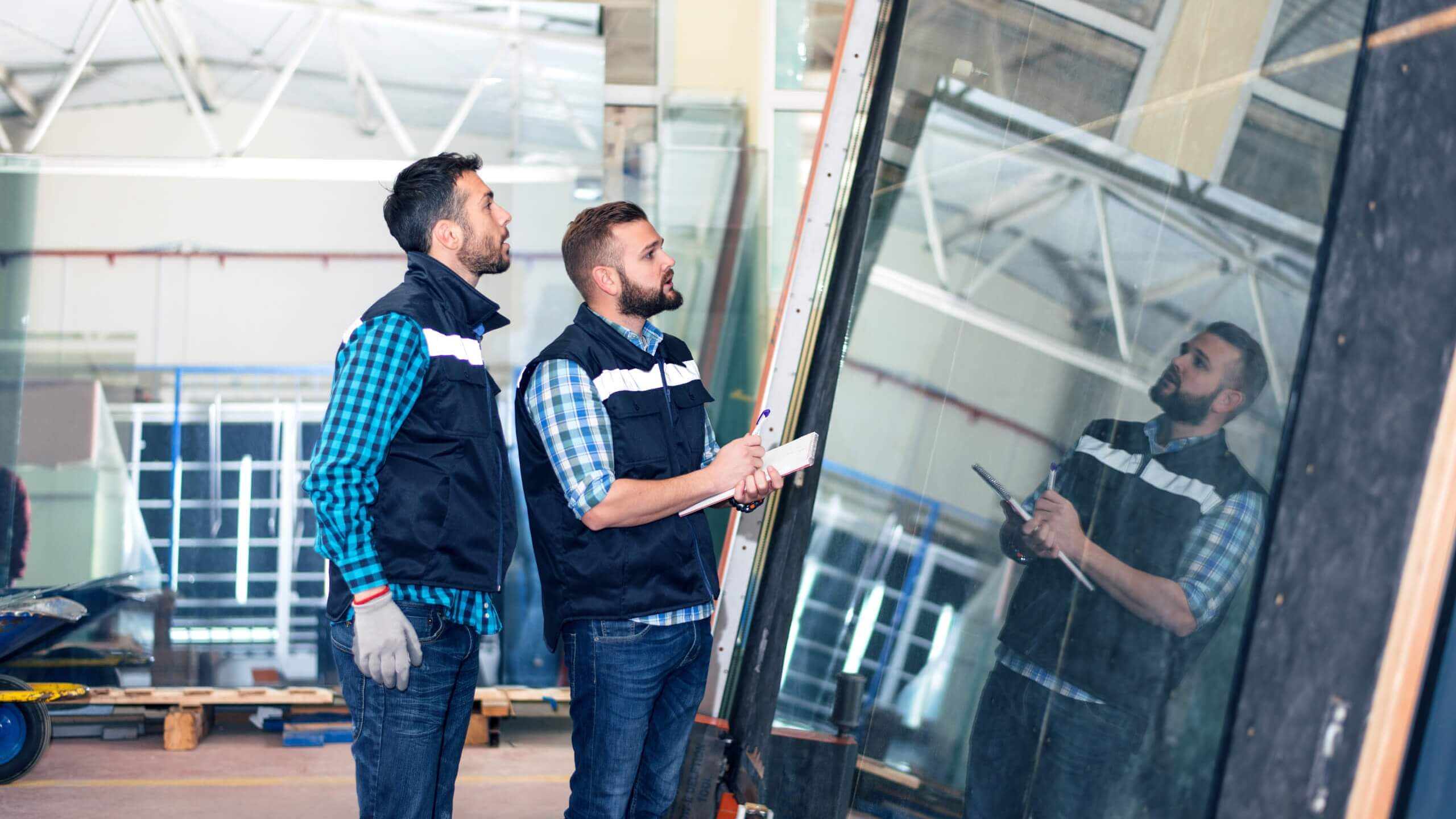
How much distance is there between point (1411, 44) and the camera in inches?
43.9

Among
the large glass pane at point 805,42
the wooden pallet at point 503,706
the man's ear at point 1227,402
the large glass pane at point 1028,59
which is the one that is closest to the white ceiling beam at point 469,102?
the large glass pane at point 805,42

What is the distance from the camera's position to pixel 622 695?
8.07ft

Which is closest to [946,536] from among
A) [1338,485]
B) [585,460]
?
[585,460]

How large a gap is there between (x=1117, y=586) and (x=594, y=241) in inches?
60.2

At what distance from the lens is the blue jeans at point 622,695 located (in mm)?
2449

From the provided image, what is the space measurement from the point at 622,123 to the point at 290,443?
2.51 metres

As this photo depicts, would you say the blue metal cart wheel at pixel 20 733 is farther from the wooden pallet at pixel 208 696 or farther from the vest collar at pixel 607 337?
the vest collar at pixel 607 337

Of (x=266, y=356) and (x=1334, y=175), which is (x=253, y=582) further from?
(x=1334, y=175)

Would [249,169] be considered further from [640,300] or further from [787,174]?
[640,300]

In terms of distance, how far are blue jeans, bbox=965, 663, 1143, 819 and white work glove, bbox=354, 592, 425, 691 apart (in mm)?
1042

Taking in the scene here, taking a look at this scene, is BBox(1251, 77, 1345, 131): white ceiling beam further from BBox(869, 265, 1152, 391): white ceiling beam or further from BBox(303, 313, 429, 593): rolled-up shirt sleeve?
BBox(303, 313, 429, 593): rolled-up shirt sleeve

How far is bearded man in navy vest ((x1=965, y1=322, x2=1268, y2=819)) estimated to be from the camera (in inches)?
50.0

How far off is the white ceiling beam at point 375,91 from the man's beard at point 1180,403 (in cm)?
528

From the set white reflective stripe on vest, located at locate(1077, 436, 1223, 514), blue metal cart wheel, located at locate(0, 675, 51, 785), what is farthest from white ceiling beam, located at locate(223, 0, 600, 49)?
white reflective stripe on vest, located at locate(1077, 436, 1223, 514)
